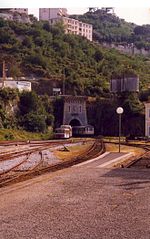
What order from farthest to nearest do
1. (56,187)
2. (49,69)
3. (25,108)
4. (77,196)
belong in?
(49,69), (25,108), (56,187), (77,196)

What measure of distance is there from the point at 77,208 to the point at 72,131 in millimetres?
30748

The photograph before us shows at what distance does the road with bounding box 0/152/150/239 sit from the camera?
4982mm

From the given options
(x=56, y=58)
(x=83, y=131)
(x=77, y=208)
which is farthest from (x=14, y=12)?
(x=56, y=58)

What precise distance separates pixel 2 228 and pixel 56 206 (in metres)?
1.38

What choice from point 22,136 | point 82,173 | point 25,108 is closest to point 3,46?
point 25,108

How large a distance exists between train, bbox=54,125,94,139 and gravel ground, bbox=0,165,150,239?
22866 mm

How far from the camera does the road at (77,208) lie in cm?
A: 498

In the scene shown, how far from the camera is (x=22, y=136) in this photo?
1198 inches

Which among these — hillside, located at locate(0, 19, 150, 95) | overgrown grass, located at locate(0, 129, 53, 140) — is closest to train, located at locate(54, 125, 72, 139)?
overgrown grass, located at locate(0, 129, 53, 140)

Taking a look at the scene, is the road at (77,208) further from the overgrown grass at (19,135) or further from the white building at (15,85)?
the white building at (15,85)

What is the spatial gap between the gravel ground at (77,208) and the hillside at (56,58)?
1602 inches

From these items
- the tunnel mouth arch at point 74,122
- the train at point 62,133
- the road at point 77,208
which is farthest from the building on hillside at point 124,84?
the road at point 77,208

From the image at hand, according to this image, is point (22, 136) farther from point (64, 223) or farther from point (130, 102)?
point (64, 223)

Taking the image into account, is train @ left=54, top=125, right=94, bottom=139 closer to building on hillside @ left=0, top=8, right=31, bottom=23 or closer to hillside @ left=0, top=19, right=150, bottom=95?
building on hillside @ left=0, top=8, right=31, bottom=23
